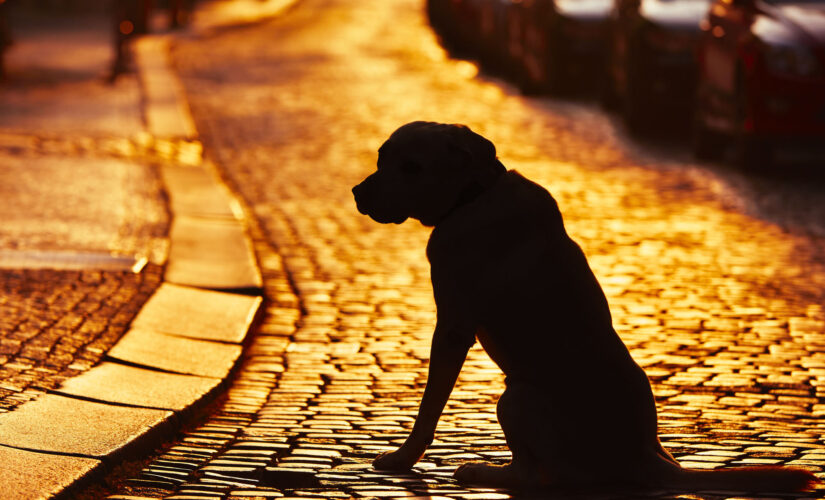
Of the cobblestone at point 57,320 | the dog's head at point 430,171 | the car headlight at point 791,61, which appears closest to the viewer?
the dog's head at point 430,171

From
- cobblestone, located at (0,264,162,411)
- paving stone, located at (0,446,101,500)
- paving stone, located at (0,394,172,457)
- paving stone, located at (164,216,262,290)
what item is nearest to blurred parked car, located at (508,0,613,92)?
paving stone, located at (164,216,262,290)

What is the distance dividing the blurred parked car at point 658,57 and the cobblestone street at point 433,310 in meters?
0.46

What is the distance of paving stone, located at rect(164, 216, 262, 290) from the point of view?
8.12 metres

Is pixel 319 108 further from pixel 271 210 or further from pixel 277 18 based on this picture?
pixel 277 18

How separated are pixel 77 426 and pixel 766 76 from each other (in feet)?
27.0

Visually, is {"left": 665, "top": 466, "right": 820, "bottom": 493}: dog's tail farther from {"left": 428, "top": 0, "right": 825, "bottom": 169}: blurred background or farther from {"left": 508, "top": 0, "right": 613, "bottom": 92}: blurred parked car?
{"left": 508, "top": 0, "right": 613, "bottom": 92}: blurred parked car

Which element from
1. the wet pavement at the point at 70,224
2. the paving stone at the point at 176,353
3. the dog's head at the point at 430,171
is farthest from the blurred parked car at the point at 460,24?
the dog's head at the point at 430,171

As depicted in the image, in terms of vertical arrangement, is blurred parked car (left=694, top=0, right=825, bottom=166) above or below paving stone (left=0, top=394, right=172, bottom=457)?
below

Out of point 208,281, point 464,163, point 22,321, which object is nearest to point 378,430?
point 464,163

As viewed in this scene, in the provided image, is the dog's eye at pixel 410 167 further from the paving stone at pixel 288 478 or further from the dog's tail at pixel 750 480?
the dog's tail at pixel 750 480

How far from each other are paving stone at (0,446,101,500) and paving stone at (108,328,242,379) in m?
1.53

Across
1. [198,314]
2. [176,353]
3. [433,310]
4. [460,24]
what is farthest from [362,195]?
[460,24]

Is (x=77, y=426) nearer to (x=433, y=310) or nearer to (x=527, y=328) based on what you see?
(x=527, y=328)

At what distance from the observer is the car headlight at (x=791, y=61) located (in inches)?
477
